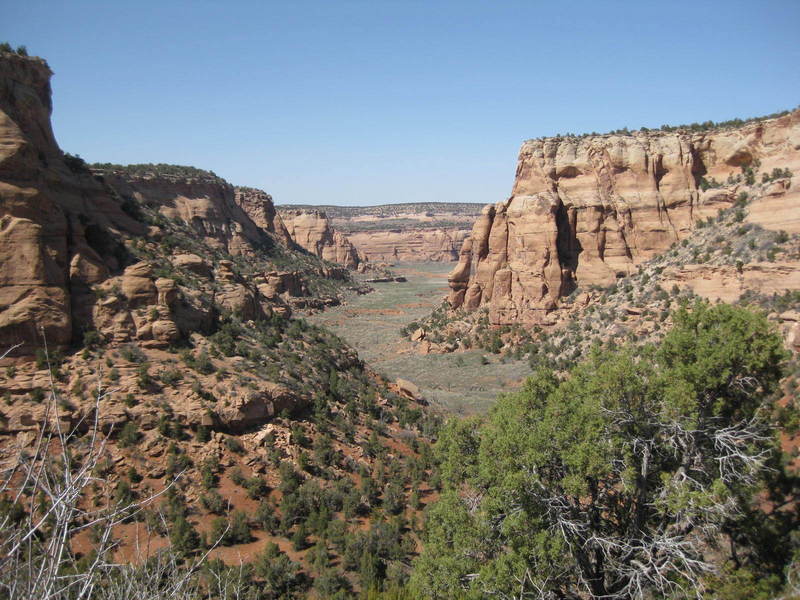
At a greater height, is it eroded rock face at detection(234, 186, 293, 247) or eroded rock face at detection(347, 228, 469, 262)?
eroded rock face at detection(234, 186, 293, 247)

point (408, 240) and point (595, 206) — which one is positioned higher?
point (595, 206)

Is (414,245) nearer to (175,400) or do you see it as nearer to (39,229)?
(175,400)

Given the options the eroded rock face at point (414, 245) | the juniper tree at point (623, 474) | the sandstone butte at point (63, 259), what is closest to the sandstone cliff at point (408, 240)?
the eroded rock face at point (414, 245)

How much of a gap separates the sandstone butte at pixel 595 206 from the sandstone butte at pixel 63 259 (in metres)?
24.8

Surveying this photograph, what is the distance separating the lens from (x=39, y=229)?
17.9 meters

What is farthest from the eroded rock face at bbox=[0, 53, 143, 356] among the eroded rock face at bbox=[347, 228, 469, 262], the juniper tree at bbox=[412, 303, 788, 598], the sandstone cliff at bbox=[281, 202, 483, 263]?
the eroded rock face at bbox=[347, 228, 469, 262]

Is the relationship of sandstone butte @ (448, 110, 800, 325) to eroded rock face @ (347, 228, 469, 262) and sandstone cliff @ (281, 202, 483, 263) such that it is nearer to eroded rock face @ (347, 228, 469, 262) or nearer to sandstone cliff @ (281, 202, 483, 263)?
sandstone cliff @ (281, 202, 483, 263)

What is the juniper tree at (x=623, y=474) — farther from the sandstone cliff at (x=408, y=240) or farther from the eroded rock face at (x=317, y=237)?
the sandstone cliff at (x=408, y=240)

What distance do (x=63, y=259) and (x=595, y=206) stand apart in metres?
37.2

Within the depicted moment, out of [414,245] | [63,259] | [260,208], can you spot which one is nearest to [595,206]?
[63,259]

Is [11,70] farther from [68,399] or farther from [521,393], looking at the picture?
[521,393]

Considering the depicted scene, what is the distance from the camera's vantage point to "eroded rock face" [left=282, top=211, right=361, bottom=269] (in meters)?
118

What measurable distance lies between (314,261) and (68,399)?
274 ft

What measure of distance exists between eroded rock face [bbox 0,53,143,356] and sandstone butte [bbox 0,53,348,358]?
34mm
